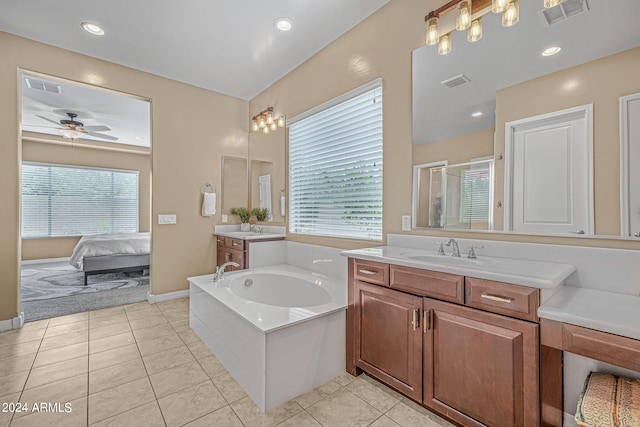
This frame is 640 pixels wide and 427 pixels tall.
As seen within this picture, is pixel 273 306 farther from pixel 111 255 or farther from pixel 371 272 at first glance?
pixel 111 255

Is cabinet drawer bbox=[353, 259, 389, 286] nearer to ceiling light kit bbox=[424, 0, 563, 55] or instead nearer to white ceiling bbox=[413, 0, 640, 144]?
white ceiling bbox=[413, 0, 640, 144]

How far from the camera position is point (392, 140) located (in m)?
2.28

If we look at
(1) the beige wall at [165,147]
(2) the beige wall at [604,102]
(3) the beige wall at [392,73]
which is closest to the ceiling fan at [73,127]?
(1) the beige wall at [165,147]

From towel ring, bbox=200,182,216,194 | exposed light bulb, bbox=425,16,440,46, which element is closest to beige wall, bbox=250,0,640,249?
exposed light bulb, bbox=425,16,440,46

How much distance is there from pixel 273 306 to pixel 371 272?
718mm

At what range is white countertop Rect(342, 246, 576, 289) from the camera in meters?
1.16

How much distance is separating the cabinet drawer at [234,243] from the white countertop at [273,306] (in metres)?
0.56

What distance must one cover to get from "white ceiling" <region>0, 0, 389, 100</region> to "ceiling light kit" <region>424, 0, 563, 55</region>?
65 cm

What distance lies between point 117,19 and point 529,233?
12.0 feet

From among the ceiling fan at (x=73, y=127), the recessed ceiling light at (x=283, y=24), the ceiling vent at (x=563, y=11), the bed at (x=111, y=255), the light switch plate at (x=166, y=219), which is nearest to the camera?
the ceiling vent at (x=563, y=11)

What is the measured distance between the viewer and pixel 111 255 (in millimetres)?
4387

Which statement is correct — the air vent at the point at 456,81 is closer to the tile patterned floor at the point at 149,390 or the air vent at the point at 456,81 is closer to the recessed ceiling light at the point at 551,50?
the recessed ceiling light at the point at 551,50

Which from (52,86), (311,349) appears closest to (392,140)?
(311,349)

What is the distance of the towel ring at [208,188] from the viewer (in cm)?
393
